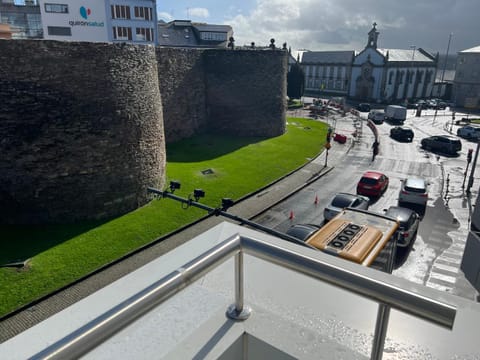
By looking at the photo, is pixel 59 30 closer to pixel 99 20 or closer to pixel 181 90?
pixel 99 20

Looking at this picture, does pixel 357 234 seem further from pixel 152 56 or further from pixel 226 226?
pixel 152 56

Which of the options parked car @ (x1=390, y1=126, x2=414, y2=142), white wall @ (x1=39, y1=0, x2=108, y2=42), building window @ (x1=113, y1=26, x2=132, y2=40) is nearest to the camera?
parked car @ (x1=390, y1=126, x2=414, y2=142)

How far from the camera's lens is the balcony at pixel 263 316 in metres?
1.78

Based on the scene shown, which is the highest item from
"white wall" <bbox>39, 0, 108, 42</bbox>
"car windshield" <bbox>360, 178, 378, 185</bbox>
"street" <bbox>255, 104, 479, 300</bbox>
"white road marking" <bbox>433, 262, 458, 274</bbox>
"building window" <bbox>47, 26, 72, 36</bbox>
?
"white wall" <bbox>39, 0, 108, 42</bbox>

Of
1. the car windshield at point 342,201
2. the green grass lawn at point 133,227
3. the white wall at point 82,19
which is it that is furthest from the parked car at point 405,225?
the white wall at point 82,19

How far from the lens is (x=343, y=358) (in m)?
2.43

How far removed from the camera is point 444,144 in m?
31.1

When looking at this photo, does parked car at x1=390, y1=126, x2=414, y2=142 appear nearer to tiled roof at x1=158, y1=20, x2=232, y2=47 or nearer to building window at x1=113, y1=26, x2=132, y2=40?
tiled roof at x1=158, y1=20, x2=232, y2=47

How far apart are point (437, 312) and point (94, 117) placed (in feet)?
53.1

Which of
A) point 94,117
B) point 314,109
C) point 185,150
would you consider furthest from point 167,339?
point 314,109

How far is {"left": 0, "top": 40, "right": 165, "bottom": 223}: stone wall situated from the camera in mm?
14023

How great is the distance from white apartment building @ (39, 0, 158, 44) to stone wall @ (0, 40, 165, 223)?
4110 centimetres

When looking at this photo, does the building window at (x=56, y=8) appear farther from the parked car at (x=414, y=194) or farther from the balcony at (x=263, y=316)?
the balcony at (x=263, y=316)

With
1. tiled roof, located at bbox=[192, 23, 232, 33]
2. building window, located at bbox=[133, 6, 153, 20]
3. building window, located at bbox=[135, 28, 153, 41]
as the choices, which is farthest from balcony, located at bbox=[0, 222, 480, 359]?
tiled roof, located at bbox=[192, 23, 232, 33]
